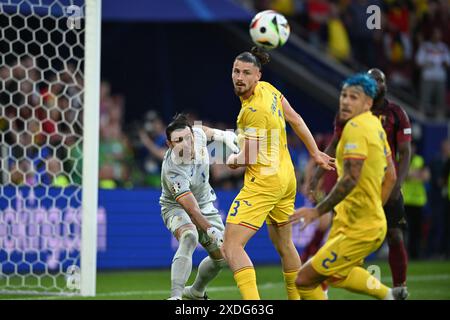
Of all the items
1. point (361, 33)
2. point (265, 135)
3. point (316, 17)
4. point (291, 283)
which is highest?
point (316, 17)

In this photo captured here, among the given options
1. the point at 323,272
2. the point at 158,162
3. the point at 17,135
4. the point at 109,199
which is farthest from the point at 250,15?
the point at 323,272

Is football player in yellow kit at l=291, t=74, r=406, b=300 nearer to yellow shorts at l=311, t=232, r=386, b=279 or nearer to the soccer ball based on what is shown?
yellow shorts at l=311, t=232, r=386, b=279

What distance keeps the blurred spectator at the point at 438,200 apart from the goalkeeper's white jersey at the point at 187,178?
8.56 metres

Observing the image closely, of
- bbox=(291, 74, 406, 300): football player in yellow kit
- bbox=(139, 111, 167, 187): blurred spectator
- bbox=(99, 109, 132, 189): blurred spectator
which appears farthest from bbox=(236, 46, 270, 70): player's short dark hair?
bbox=(139, 111, 167, 187): blurred spectator

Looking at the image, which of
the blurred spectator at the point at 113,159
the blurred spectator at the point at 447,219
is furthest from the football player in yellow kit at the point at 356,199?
the blurred spectator at the point at 447,219

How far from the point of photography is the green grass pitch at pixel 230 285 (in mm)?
11000

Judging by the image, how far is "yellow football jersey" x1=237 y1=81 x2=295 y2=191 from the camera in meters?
8.58

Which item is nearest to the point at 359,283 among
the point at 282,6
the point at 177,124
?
the point at 177,124

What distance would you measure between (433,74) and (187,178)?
445 inches

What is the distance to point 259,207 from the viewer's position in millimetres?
8523

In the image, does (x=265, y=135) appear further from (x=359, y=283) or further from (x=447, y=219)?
(x=447, y=219)
